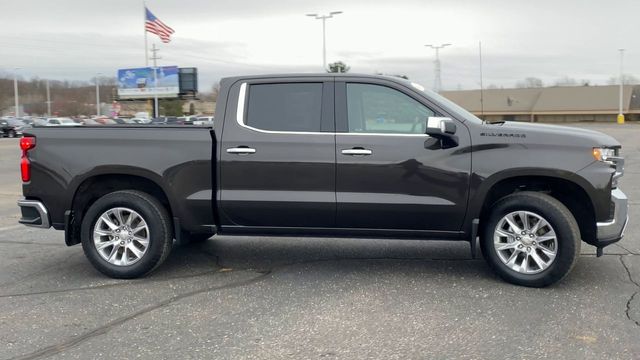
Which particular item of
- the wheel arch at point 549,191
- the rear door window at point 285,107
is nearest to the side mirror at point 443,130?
the wheel arch at point 549,191

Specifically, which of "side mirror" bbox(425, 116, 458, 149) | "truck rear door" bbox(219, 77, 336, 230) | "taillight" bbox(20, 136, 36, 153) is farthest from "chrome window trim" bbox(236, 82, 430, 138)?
"taillight" bbox(20, 136, 36, 153)

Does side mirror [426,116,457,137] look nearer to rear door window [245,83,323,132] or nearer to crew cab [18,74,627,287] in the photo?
crew cab [18,74,627,287]

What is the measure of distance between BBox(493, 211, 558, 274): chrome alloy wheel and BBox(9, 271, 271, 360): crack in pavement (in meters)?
2.25

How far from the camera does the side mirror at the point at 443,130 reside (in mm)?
5176

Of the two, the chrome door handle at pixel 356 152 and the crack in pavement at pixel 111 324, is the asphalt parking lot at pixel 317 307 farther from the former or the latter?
the chrome door handle at pixel 356 152

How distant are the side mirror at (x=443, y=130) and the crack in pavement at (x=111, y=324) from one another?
2.10 meters

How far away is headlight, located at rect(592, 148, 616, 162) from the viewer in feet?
17.0

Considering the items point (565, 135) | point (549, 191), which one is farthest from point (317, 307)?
point (565, 135)

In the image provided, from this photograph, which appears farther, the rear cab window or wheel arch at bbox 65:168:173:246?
wheel arch at bbox 65:168:173:246

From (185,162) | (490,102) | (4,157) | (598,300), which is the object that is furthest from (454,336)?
(490,102)

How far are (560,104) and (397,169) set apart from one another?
7250 cm

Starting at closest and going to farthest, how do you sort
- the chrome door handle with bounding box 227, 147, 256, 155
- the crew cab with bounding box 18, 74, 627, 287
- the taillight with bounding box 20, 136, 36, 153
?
the crew cab with bounding box 18, 74, 627, 287, the chrome door handle with bounding box 227, 147, 256, 155, the taillight with bounding box 20, 136, 36, 153

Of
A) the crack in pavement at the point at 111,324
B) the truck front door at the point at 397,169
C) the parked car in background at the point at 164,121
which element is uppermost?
the parked car in background at the point at 164,121

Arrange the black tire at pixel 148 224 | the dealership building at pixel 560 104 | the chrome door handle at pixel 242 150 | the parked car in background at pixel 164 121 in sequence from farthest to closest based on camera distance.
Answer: the dealership building at pixel 560 104, the parked car in background at pixel 164 121, the black tire at pixel 148 224, the chrome door handle at pixel 242 150
